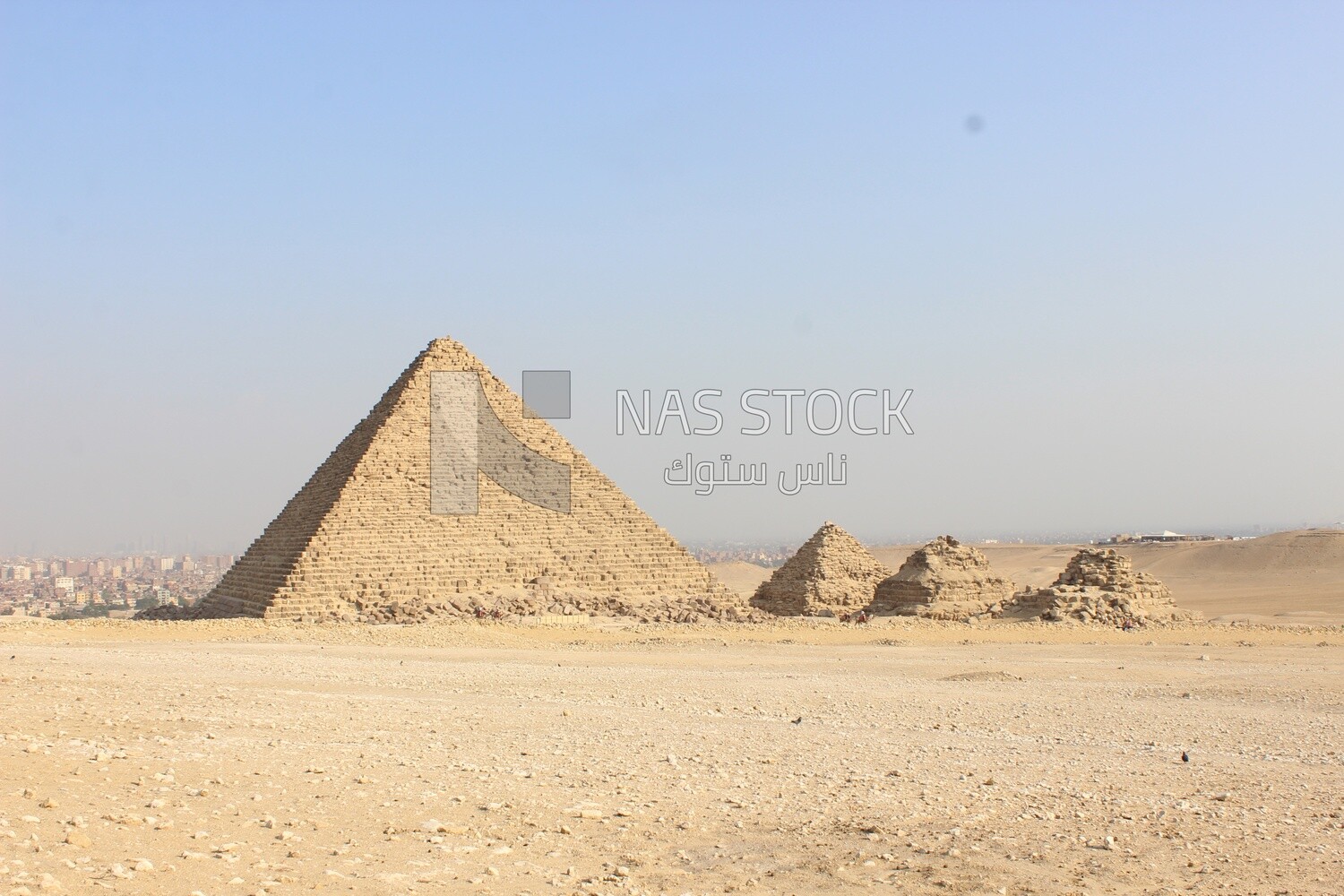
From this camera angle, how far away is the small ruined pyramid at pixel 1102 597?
2483 centimetres

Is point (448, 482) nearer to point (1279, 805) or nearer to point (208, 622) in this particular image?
point (208, 622)

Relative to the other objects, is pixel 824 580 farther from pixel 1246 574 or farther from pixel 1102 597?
pixel 1246 574

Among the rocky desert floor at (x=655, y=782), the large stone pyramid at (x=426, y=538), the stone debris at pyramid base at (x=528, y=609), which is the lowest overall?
the rocky desert floor at (x=655, y=782)

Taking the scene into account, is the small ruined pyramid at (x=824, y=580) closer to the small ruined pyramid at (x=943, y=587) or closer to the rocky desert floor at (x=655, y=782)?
the small ruined pyramid at (x=943, y=587)

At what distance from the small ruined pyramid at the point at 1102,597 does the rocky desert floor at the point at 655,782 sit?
11326 millimetres

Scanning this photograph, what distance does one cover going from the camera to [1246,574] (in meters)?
53.4

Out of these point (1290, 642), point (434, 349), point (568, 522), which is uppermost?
point (434, 349)

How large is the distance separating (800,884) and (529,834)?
1412 millimetres

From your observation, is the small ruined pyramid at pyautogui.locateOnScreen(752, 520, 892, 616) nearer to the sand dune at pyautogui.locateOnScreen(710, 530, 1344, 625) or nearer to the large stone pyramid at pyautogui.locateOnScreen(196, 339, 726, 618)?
the large stone pyramid at pyautogui.locateOnScreen(196, 339, 726, 618)

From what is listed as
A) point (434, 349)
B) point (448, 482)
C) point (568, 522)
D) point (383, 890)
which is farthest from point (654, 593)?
point (383, 890)

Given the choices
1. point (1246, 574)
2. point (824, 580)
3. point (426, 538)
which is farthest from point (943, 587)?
point (1246, 574)

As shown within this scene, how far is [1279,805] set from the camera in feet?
21.1

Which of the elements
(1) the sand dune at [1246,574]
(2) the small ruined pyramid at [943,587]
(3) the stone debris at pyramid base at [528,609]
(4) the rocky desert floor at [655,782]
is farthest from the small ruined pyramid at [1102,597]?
(4) the rocky desert floor at [655,782]

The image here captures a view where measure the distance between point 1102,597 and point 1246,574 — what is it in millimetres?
33231
